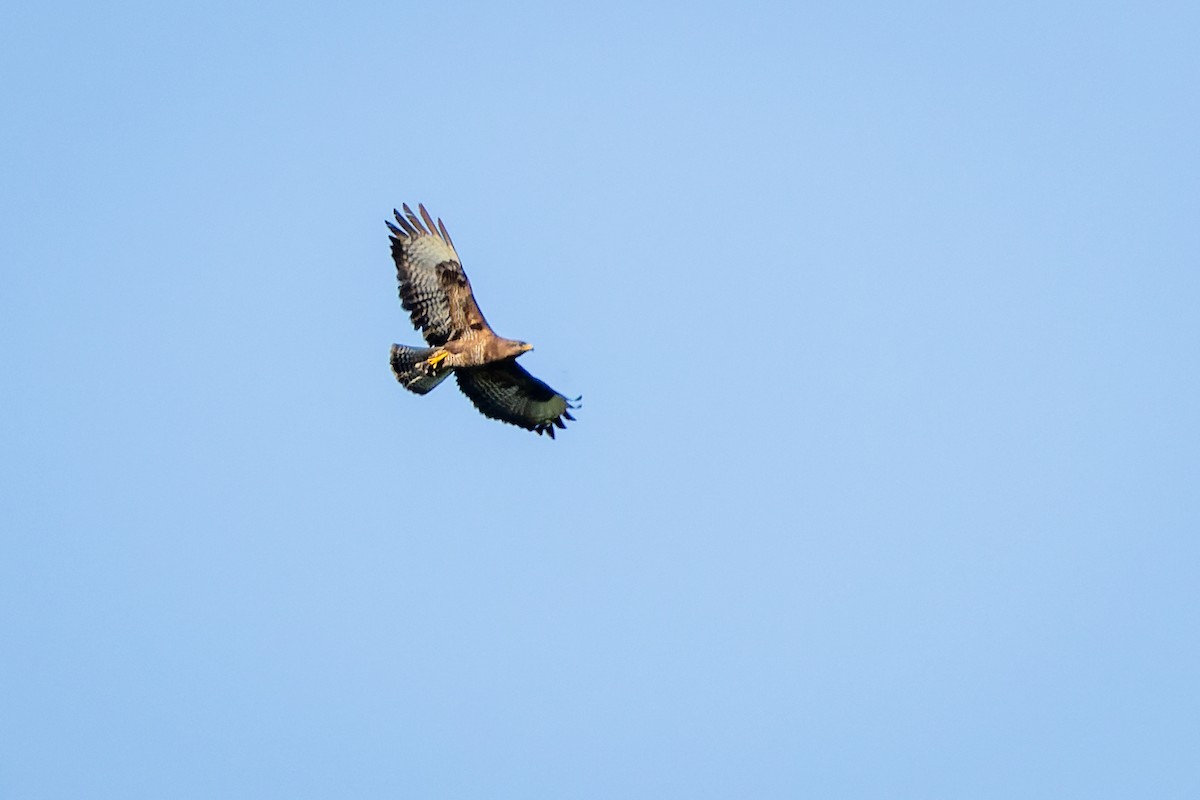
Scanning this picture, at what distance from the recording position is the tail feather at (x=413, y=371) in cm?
2992

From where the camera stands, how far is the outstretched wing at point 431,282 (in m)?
29.3

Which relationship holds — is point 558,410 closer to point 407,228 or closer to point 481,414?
point 481,414

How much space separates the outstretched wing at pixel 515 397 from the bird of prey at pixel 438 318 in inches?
2.2

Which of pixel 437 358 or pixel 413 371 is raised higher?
pixel 413 371

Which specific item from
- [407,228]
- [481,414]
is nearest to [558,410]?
[481,414]

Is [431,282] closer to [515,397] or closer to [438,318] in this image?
[438,318]

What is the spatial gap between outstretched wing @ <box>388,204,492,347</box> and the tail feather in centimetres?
35

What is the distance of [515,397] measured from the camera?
30859 mm

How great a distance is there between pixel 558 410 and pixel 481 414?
1.02m

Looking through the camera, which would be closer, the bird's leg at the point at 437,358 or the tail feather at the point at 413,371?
the bird's leg at the point at 437,358

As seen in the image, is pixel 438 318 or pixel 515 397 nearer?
pixel 438 318

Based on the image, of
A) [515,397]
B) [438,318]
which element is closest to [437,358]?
[438,318]

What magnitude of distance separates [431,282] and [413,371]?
128cm

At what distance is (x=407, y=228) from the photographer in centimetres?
2962
